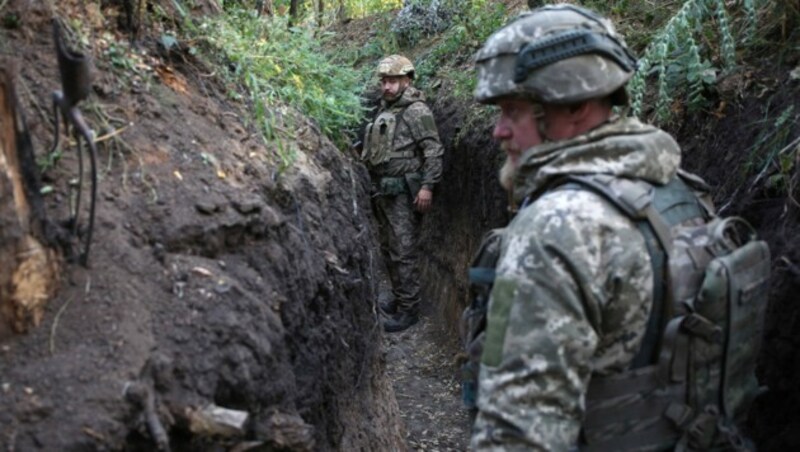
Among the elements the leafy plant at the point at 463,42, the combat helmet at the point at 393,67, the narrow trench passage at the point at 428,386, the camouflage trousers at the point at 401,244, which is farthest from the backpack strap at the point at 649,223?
the leafy plant at the point at 463,42

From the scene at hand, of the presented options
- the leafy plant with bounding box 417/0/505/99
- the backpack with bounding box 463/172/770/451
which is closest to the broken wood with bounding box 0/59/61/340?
the backpack with bounding box 463/172/770/451

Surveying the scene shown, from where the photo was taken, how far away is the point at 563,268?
6.62 feet

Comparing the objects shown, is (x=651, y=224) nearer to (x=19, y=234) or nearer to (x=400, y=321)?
(x=19, y=234)

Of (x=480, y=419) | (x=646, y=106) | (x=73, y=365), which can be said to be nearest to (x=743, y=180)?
(x=646, y=106)

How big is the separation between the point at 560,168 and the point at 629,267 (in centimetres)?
34

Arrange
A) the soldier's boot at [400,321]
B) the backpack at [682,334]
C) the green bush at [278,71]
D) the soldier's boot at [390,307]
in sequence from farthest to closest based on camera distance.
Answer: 1. the soldier's boot at [390,307]
2. the soldier's boot at [400,321]
3. the green bush at [278,71]
4. the backpack at [682,334]

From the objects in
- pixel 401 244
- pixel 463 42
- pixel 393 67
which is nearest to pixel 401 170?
pixel 401 244

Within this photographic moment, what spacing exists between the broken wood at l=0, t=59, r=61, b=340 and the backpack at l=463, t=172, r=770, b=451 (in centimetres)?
147

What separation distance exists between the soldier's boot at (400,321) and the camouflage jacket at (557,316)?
19.3 ft

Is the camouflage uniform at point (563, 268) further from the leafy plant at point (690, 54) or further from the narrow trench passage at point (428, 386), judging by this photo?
the narrow trench passage at point (428, 386)

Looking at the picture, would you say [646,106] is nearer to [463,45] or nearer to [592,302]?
[592,302]

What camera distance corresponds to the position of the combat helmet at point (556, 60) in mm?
2197

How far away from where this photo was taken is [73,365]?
204 cm

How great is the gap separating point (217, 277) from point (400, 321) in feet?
18.3
